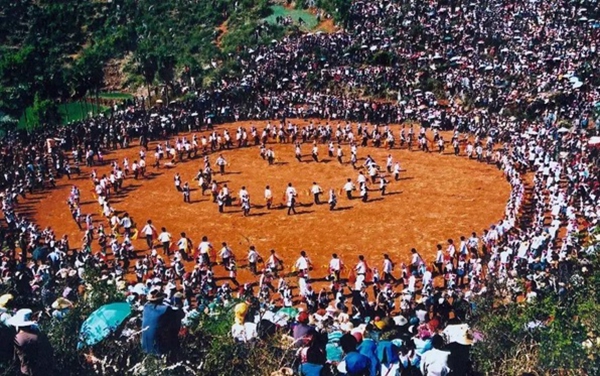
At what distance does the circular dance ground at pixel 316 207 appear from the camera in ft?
81.9

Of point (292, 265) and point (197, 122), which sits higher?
point (197, 122)

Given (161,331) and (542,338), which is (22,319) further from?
(542,338)

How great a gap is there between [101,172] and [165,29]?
139ft

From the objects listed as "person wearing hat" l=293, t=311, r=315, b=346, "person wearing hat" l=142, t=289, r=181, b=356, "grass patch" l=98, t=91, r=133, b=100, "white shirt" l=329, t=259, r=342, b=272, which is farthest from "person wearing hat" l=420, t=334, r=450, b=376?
"grass patch" l=98, t=91, r=133, b=100

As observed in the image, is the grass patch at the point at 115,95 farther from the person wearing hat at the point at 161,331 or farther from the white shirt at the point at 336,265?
the person wearing hat at the point at 161,331

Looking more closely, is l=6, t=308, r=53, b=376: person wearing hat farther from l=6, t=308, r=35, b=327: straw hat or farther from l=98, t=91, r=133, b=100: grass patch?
l=98, t=91, r=133, b=100: grass patch

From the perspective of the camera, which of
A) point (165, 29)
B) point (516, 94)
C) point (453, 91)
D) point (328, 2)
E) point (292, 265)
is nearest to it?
point (292, 265)

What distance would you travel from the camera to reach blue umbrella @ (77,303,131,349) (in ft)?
31.6

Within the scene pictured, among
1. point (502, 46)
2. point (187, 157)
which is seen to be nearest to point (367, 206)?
point (187, 157)

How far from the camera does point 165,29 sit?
73562mm

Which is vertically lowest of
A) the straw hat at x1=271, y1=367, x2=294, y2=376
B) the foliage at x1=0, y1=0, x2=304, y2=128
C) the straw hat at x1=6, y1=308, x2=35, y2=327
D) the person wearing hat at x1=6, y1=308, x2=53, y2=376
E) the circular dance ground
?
the circular dance ground

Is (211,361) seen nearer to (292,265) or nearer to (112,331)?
(112,331)

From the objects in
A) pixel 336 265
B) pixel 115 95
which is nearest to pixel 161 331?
pixel 336 265

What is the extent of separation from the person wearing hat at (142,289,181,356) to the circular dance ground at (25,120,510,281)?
12.7 m
